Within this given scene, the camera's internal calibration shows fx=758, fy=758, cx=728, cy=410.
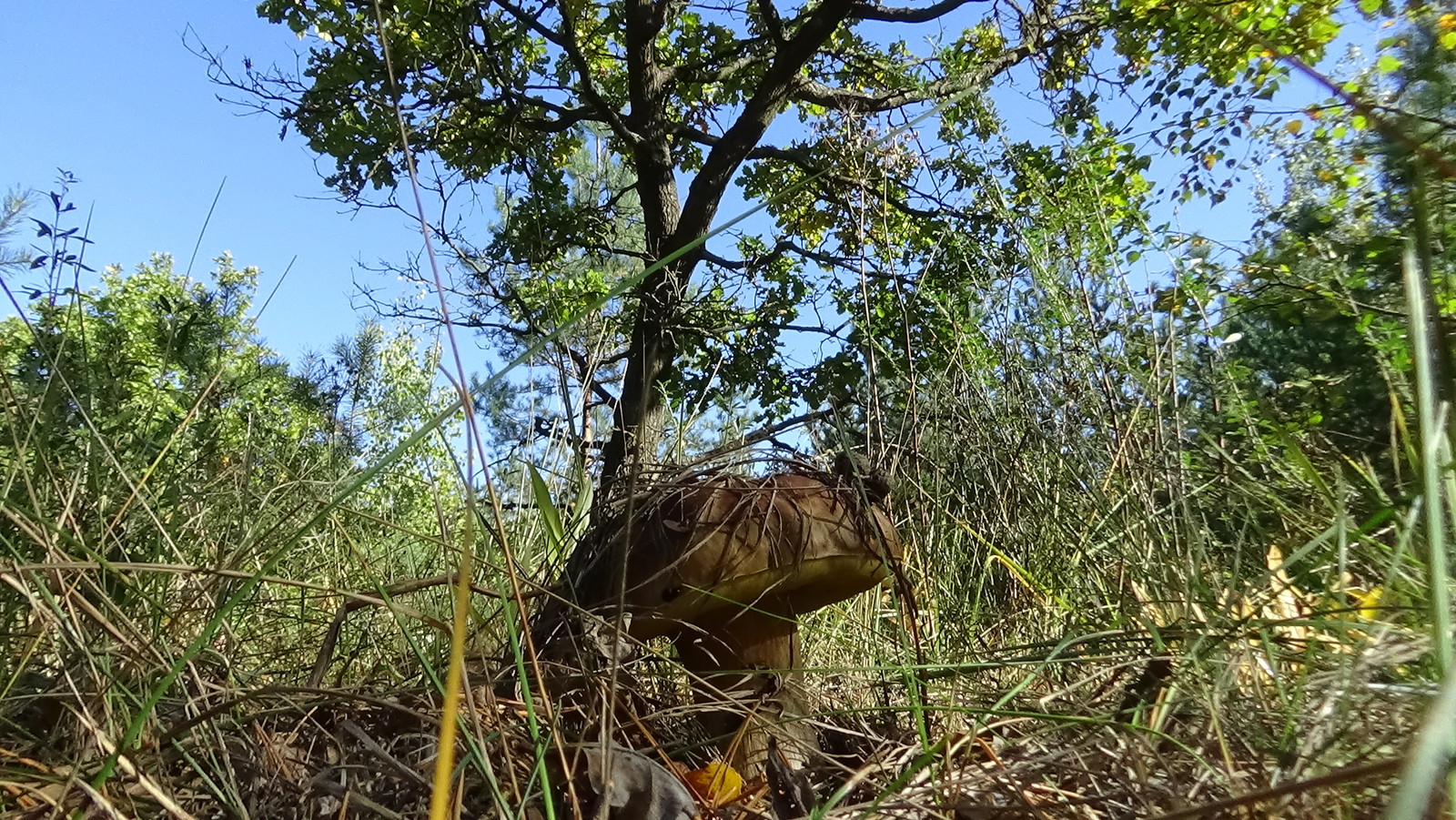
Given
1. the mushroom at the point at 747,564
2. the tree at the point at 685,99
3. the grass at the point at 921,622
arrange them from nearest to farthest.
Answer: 1. the grass at the point at 921,622
2. the mushroom at the point at 747,564
3. the tree at the point at 685,99

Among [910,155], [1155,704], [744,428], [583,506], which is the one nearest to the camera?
[1155,704]

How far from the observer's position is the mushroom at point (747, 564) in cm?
128

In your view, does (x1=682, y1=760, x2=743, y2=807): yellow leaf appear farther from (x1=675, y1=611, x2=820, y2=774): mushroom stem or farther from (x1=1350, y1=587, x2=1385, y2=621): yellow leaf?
(x1=1350, y1=587, x2=1385, y2=621): yellow leaf

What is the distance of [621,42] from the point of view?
613 cm

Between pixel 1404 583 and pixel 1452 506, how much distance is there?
0.32 metres

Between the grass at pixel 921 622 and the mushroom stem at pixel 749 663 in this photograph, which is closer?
the grass at pixel 921 622

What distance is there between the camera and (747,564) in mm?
1292

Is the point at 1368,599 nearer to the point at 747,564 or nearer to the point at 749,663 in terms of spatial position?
the point at 747,564

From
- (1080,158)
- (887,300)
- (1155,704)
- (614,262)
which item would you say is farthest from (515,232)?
(1155,704)

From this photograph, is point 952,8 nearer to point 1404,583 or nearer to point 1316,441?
point 1316,441

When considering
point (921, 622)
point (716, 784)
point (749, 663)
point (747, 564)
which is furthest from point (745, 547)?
point (921, 622)

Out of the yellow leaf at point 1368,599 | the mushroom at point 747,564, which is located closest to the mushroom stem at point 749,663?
the mushroom at point 747,564

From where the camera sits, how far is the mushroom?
1277mm

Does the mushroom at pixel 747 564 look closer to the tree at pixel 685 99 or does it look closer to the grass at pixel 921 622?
the grass at pixel 921 622
